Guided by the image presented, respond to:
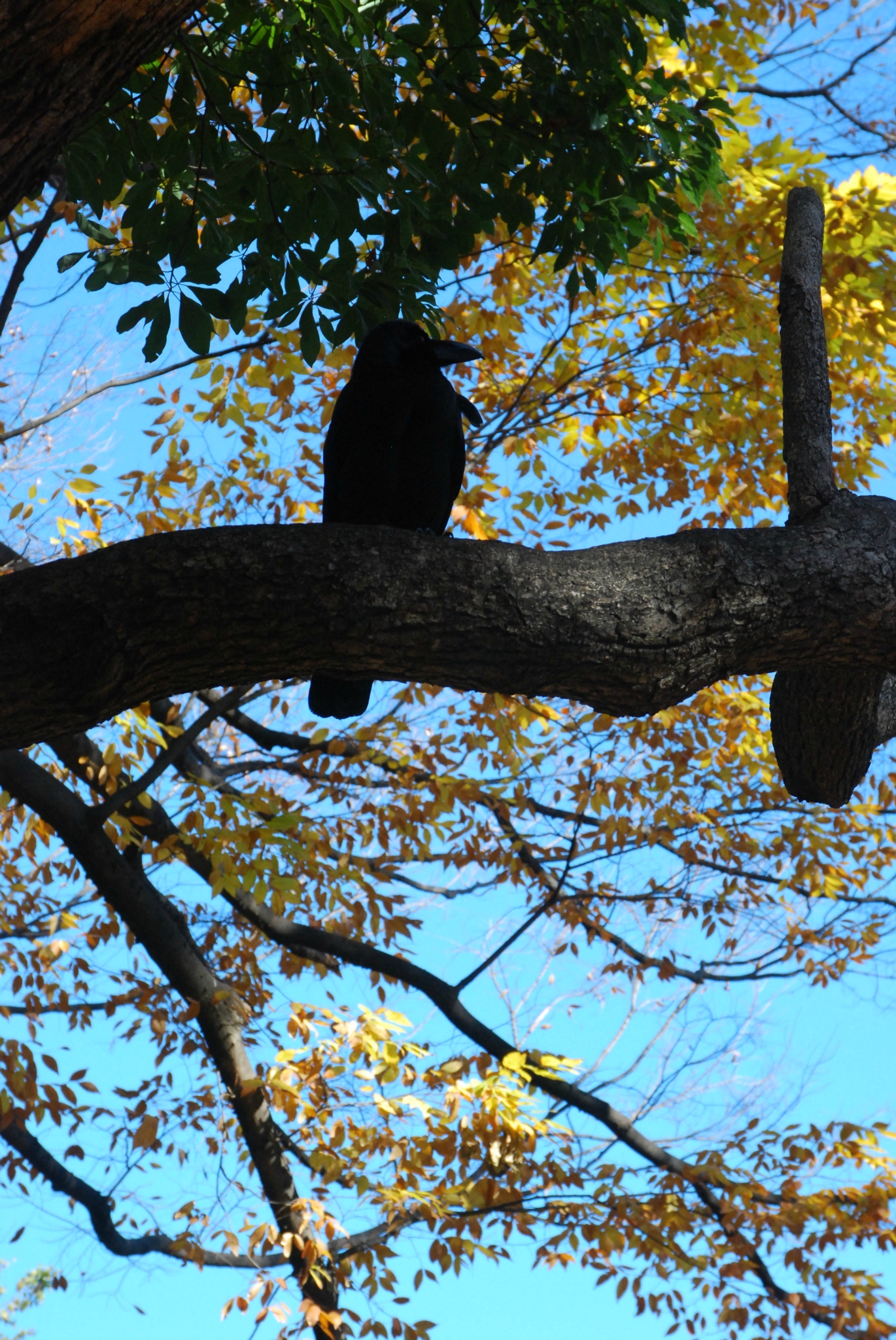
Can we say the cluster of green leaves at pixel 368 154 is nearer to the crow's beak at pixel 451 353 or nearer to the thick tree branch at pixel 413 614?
the crow's beak at pixel 451 353

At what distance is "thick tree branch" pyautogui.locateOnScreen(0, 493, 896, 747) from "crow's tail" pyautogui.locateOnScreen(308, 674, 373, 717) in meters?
0.80

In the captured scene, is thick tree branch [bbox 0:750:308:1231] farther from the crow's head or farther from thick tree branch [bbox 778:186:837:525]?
thick tree branch [bbox 778:186:837:525]

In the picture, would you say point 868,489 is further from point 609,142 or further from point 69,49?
point 69,49

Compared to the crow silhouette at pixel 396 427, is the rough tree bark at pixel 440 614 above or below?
below

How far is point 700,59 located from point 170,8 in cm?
418

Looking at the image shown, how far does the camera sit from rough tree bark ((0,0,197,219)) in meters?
1.72

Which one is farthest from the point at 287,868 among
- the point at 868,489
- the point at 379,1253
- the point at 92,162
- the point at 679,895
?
the point at 868,489

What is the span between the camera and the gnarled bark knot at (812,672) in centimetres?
315

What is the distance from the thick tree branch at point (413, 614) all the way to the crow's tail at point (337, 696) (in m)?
0.80

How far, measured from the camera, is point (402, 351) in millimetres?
3414

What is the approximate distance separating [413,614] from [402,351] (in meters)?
1.51

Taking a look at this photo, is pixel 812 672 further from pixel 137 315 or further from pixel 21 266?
pixel 21 266

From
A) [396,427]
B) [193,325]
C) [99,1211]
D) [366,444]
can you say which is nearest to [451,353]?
[396,427]

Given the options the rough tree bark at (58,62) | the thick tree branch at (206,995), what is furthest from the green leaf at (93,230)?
the thick tree branch at (206,995)
